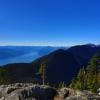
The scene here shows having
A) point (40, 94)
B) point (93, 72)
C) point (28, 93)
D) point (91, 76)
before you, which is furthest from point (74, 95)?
point (93, 72)

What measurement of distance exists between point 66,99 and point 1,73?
298 ft

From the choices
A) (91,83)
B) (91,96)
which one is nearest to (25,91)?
(91,96)

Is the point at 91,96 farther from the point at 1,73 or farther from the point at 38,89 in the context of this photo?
the point at 1,73

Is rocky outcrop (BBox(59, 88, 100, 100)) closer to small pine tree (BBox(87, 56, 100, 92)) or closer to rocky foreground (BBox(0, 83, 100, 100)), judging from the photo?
rocky foreground (BBox(0, 83, 100, 100))

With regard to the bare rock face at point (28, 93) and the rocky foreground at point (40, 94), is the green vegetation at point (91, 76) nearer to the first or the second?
the rocky foreground at point (40, 94)

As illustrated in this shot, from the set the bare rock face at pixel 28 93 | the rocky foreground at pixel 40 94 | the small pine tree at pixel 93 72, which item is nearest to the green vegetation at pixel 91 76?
the small pine tree at pixel 93 72

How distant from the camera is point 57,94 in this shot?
38656 mm

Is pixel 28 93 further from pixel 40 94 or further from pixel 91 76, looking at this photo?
pixel 91 76

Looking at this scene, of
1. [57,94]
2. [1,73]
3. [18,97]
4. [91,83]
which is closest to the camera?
[18,97]

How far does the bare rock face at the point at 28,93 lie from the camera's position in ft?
118

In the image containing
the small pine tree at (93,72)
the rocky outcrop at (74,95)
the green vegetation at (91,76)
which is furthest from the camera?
the green vegetation at (91,76)

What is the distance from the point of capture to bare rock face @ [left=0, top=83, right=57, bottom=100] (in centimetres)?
3600

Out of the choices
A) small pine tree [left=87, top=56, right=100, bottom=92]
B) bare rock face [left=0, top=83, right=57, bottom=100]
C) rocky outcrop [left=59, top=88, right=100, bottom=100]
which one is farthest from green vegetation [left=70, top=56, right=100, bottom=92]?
bare rock face [left=0, top=83, right=57, bottom=100]

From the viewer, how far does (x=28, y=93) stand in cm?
3656
